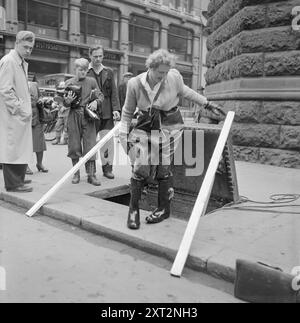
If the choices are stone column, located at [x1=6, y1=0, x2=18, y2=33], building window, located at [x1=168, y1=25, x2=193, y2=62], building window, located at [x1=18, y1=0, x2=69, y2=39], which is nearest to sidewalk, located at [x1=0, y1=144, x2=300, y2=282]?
stone column, located at [x1=6, y1=0, x2=18, y2=33]

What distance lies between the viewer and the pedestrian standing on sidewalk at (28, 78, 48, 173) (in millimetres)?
7246

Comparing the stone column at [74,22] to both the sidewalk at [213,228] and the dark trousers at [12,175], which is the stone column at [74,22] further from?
the dark trousers at [12,175]

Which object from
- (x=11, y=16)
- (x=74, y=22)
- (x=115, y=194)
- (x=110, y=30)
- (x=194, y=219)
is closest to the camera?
(x=194, y=219)

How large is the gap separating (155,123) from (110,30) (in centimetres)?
3122

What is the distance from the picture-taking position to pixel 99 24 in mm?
32562

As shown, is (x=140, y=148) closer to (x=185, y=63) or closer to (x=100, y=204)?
(x=100, y=204)

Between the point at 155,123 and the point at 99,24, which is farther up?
the point at 99,24

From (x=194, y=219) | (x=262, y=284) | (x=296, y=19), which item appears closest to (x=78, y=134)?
(x=194, y=219)

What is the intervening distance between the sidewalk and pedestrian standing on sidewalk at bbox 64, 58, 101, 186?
443 mm

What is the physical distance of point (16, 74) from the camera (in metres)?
5.48

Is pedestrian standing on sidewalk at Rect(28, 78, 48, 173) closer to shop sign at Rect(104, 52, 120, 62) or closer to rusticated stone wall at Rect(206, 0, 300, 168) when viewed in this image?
rusticated stone wall at Rect(206, 0, 300, 168)

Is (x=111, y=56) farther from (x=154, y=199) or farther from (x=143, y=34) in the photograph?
(x=154, y=199)
